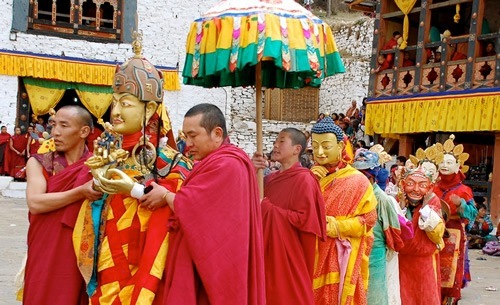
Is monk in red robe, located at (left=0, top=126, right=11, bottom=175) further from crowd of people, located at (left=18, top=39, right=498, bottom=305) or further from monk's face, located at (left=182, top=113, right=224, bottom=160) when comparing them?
monk's face, located at (left=182, top=113, right=224, bottom=160)

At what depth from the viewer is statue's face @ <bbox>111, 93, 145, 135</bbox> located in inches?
122

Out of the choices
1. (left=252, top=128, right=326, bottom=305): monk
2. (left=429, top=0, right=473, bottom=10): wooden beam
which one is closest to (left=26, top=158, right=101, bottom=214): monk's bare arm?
(left=252, top=128, right=326, bottom=305): monk

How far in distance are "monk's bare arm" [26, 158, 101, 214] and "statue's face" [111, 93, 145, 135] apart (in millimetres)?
302

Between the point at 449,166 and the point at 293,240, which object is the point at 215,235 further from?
the point at 449,166

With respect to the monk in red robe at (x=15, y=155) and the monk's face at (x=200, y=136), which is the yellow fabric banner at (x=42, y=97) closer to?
the monk in red robe at (x=15, y=155)

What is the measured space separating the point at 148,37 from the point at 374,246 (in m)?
14.8

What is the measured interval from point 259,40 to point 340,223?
1427 millimetres

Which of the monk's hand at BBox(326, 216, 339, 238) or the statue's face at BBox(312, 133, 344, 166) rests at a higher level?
the statue's face at BBox(312, 133, 344, 166)

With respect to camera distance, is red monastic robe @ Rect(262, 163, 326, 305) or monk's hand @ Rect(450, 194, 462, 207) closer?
red monastic robe @ Rect(262, 163, 326, 305)

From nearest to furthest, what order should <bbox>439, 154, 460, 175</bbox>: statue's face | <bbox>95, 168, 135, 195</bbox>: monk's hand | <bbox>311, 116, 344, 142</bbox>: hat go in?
<bbox>95, 168, 135, 195</bbox>: monk's hand, <bbox>311, 116, 344, 142</bbox>: hat, <bbox>439, 154, 460, 175</bbox>: statue's face

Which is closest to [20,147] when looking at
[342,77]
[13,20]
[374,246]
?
[13,20]

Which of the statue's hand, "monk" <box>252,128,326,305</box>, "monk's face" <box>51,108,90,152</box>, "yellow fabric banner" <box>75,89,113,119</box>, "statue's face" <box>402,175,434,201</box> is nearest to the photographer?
the statue's hand

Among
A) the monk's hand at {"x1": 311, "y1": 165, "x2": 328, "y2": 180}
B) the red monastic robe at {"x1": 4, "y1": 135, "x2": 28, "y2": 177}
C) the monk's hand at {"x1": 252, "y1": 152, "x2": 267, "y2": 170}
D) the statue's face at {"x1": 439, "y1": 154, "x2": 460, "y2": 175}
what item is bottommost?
the red monastic robe at {"x1": 4, "y1": 135, "x2": 28, "y2": 177}

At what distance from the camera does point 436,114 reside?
1329 cm
